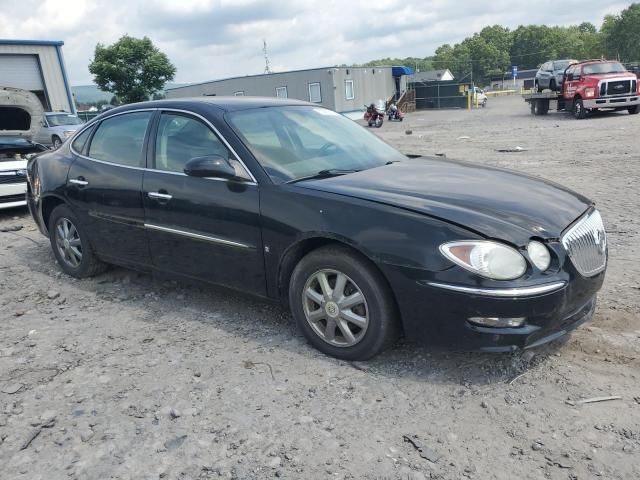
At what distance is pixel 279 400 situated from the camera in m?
3.06

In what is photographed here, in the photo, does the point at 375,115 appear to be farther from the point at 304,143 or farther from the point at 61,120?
the point at 304,143

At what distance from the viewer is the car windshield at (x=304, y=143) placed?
379 cm

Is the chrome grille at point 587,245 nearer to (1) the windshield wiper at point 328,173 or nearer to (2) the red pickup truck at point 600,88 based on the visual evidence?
(1) the windshield wiper at point 328,173

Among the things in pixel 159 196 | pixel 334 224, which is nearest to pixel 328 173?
pixel 334 224

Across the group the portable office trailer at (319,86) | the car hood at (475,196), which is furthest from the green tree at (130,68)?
the car hood at (475,196)

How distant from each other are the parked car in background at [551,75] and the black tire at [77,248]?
2699 cm

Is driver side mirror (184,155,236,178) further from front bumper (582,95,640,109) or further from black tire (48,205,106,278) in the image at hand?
front bumper (582,95,640,109)

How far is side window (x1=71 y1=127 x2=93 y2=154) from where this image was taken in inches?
198

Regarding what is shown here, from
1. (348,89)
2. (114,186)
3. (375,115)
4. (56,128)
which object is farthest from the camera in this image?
(348,89)

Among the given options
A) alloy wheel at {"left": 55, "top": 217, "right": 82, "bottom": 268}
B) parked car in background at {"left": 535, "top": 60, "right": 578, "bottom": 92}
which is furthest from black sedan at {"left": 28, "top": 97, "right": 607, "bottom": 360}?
parked car in background at {"left": 535, "top": 60, "right": 578, "bottom": 92}

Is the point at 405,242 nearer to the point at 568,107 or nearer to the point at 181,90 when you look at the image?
the point at 568,107

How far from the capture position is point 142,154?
4340mm

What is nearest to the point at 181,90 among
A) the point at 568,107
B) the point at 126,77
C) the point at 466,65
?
the point at 126,77

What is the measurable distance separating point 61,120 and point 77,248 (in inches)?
725
